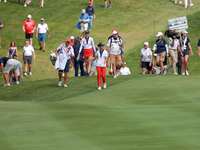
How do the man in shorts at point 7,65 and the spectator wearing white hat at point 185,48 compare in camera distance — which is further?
the spectator wearing white hat at point 185,48

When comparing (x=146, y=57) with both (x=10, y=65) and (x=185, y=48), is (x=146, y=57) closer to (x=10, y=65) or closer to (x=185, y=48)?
(x=185, y=48)

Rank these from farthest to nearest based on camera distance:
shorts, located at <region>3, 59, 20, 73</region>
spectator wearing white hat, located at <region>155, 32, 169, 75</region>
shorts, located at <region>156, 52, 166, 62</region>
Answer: shorts, located at <region>156, 52, 166, 62</region>, spectator wearing white hat, located at <region>155, 32, 169, 75</region>, shorts, located at <region>3, 59, 20, 73</region>

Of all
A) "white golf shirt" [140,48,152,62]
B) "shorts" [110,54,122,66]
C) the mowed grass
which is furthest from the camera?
"white golf shirt" [140,48,152,62]

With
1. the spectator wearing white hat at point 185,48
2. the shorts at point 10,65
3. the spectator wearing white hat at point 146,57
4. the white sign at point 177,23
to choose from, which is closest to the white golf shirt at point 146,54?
the spectator wearing white hat at point 146,57

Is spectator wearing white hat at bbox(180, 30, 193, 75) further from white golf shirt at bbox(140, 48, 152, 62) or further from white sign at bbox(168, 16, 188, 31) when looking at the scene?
white sign at bbox(168, 16, 188, 31)

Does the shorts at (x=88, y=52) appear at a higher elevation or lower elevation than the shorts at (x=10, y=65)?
higher

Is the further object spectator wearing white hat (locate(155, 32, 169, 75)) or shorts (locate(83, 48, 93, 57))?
spectator wearing white hat (locate(155, 32, 169, 75))

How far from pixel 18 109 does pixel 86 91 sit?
958cm

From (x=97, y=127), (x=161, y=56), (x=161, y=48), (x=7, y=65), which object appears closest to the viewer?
(x=97, y=127)

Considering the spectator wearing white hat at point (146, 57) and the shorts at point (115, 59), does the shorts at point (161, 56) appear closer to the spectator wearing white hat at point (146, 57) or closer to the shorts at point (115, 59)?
the spectator wearing white hat at point (146, 57)

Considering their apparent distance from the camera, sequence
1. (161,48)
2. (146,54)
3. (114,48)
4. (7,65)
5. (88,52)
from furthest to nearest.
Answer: (146,54), (161,48), (88,52), (7,65), (114,48)

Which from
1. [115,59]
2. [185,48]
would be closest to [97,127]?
[115,59]

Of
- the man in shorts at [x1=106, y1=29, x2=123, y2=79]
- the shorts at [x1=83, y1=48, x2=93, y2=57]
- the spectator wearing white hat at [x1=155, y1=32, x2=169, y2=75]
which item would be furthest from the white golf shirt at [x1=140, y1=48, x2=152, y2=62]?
the shorts at [x1=83, y1=48, x2=93, y2=57]

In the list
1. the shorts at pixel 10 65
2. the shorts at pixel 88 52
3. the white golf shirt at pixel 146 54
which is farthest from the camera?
the white golf shirt at pixel 146 54
